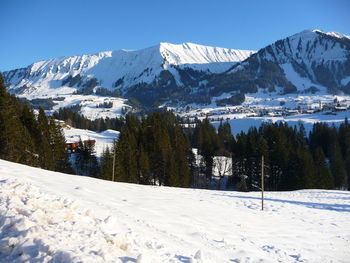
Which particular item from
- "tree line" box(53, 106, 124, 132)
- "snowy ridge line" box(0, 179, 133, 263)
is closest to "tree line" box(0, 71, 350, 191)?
"snowy ridge line" box(0, 179, 133, 263)

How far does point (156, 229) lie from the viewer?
1289 cm

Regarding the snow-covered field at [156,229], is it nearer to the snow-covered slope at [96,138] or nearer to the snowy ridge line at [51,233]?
the snowy ridge line at [51,233]

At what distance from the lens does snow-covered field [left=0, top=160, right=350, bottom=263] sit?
776cm

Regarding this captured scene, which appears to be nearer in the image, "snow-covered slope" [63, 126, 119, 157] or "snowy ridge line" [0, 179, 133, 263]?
"snowy ridge line" [0, 179, 133, 263]

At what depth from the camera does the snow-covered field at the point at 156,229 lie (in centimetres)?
776

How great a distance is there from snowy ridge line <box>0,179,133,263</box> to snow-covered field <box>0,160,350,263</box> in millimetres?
24

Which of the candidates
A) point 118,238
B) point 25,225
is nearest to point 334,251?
point 118,238

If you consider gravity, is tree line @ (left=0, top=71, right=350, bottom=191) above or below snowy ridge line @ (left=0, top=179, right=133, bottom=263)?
below

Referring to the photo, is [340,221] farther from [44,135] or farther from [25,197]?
[44,135]

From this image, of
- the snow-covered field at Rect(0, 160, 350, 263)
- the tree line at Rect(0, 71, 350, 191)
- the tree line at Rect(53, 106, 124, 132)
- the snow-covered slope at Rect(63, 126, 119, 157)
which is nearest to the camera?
the snow-covered field at Rect(0, 160, 350, 263)

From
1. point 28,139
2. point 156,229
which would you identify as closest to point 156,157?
point 28,139

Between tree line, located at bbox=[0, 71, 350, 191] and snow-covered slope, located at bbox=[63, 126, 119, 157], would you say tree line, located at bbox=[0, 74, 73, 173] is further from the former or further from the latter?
snow-covered slope, located at bbox=[63, 126, 119, 157]

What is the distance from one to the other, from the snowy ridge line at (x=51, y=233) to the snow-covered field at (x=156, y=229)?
24 mm

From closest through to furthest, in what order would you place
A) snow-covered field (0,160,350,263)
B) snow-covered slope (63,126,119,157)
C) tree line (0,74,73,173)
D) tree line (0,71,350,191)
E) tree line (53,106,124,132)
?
snow-covered field (0,160,350,263), tree line (0,74,73,173), tree line (0,71,350,191), snow-covered slope (63,126,119,157), tree line (53,106,124,132)
